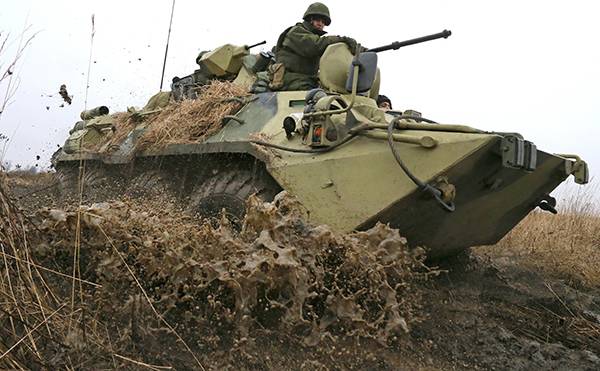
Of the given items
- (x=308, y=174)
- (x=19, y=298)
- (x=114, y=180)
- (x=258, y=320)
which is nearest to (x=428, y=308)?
(x=308, y=174)

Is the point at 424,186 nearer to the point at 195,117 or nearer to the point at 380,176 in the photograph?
the point at 380,176

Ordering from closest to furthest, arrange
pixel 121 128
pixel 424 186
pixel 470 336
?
1. pixel 424 186
2. pixel 470 336
3. pixel 121 128

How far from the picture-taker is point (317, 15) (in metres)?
5.87

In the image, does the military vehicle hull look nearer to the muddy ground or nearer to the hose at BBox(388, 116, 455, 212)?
the hose at BBox(388, 116, 455, 212)

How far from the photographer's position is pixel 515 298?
16.5ft

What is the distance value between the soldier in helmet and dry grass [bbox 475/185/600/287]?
255 cm

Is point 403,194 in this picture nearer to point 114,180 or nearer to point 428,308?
point 428,308

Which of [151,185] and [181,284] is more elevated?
[151,185]

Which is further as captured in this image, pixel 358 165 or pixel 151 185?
pixel 151 185

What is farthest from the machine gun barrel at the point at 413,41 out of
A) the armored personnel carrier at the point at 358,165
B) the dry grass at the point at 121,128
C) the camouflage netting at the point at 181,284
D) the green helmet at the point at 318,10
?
the dry grass at the point at 121,128

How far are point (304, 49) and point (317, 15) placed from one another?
1.31 feet

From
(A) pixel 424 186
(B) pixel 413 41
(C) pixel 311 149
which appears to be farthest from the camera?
(B) pixel 413 41

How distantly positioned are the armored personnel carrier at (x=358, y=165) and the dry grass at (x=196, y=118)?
0.04 metres

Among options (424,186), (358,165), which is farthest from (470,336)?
(358,165)
